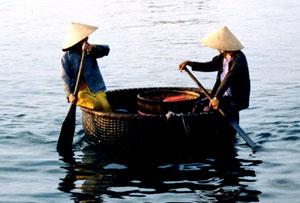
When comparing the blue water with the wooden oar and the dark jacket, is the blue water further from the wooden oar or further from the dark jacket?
the dark jacket

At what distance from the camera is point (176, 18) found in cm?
3244

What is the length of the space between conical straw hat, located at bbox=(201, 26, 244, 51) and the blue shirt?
1711mm

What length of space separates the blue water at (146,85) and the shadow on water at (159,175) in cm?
1

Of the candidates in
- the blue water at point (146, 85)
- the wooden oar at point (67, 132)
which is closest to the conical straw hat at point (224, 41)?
the blue water at point (146, 85)

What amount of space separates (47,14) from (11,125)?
84.4ft

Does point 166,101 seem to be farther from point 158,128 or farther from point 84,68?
point 84,68

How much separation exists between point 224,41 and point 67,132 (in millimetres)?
2887

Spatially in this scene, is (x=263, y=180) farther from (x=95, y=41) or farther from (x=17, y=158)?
(x=95, y=41)

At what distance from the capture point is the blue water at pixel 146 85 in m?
8.02

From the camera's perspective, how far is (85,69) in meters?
9.66

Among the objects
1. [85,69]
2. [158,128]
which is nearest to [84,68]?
[85,69]

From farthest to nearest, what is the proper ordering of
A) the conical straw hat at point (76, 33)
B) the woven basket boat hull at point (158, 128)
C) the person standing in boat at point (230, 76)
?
the conical straw hat at point (76, 33) → the person standing in boat at point (230, 76) → the woven basket boat hull at point (158, 128)

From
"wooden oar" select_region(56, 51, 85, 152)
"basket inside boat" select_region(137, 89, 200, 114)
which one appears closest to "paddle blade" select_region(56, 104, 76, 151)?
"wooden oar" select_region(56, 51, 85, 152)

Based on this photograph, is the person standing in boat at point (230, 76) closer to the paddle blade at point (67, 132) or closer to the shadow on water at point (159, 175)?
the shadow on water at point (159, 175)
